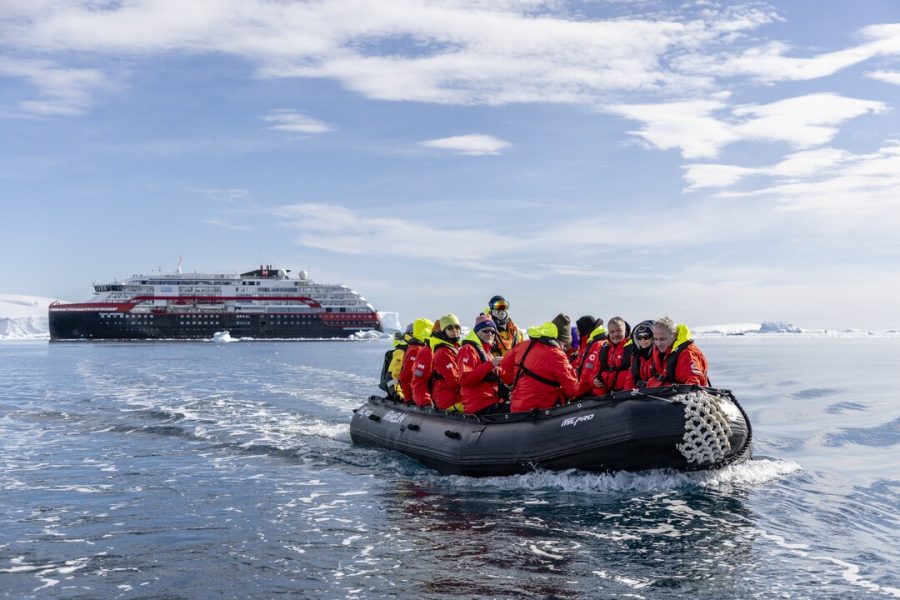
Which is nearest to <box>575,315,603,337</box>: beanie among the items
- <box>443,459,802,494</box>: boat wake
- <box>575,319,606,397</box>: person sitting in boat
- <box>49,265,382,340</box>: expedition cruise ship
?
<box>575,319,606,397</box>: person sitting in boat

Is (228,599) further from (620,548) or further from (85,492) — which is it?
(85,492)

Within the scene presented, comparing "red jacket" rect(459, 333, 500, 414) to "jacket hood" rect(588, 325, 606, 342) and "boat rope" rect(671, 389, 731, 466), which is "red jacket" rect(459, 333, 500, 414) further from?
"boat rope" rect(671, 389, 731, 466)

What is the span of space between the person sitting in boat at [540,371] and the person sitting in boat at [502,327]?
224cm

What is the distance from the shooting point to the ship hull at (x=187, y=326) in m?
96.4

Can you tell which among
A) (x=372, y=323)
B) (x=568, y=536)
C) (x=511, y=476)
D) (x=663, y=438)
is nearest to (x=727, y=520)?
(x=663, y=438)

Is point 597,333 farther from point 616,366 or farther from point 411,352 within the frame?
point 411,352

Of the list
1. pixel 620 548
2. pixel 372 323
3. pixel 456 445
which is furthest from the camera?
pixel 372 323

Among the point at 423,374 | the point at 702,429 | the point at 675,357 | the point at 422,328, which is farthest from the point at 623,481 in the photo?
the point at 422,328

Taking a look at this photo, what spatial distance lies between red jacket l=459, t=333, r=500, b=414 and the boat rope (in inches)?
121

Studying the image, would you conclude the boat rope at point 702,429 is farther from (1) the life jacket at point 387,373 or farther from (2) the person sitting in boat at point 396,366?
(1) the life jacket at point 387,373

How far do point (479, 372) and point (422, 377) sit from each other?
1754 mm

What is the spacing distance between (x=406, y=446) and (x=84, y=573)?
652 cm

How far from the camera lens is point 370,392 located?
28.2 meters

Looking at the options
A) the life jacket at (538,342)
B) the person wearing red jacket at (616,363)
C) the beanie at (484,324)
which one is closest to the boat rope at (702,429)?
the person wearing red jacket at (616,363)
